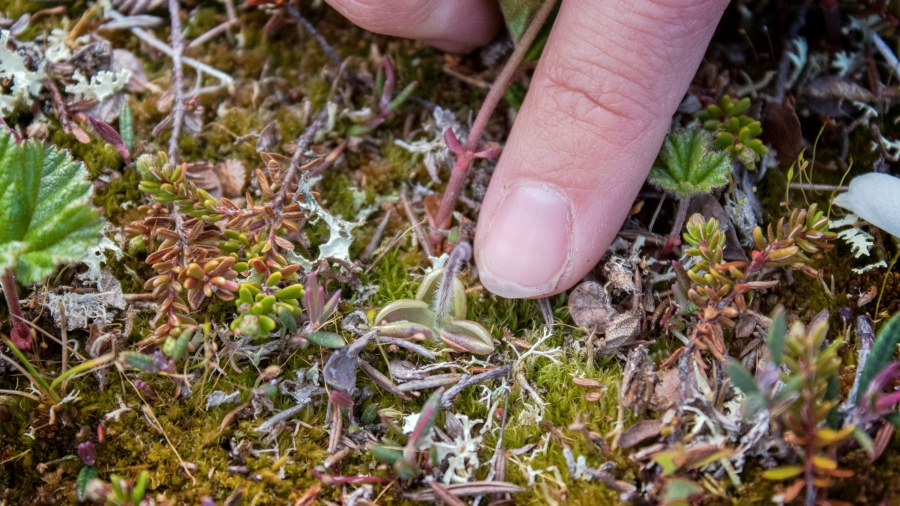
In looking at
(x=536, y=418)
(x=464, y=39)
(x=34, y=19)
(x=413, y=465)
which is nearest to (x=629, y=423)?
(x=536, y=418)

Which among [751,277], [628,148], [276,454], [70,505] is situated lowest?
[70,505]

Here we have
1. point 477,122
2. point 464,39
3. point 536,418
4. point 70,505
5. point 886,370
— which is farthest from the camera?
point 464,39

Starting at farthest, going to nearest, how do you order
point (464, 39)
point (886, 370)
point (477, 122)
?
1. point (464, 39)
2. point (477, 122)
3. point (886, 370)

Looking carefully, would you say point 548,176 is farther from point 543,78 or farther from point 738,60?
point 738,60

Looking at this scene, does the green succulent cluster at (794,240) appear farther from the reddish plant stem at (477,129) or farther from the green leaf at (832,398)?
the reddish plant stem at (477,129)

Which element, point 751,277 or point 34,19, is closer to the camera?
point 751,277

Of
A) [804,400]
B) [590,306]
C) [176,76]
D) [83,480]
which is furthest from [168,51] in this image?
[804,400]

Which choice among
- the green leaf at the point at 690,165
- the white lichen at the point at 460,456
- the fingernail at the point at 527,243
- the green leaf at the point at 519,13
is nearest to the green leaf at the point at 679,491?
the white lichen at the point at 460,456
